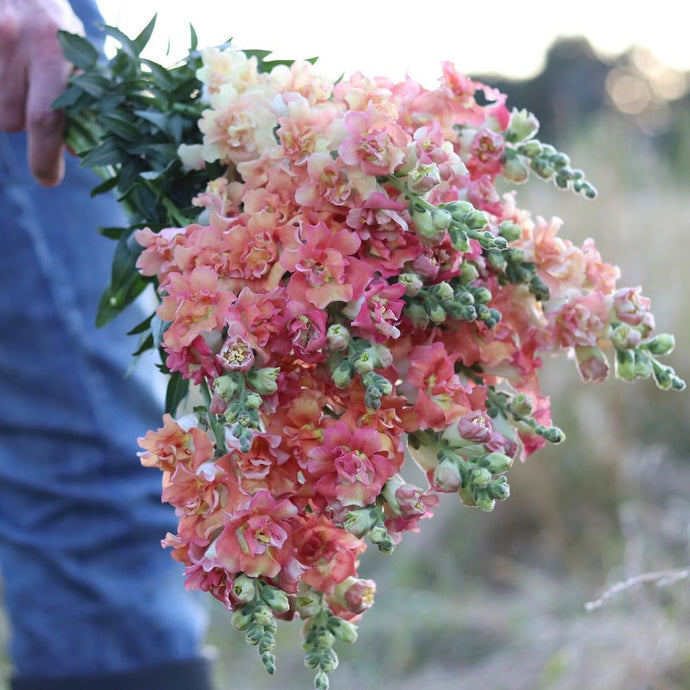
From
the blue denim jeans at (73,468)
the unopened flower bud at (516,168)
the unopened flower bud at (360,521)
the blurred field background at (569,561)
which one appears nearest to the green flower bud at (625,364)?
the unopened flower bud at (516,168)

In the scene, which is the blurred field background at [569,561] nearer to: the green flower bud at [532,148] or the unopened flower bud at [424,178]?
the green flower bud at [532,148]

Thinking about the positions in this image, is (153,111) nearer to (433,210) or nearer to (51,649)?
(433,210)

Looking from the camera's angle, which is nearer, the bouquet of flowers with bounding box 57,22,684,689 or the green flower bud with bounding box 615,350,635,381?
the bouquet of flowers with bounding box 57,22,684,689

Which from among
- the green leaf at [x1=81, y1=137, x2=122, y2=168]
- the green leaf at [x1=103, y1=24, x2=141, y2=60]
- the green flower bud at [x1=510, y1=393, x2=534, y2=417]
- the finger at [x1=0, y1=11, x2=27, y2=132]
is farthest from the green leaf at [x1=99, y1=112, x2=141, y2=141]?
the green flower bud at [x1=510, y1=393, x2=534, y2=417]

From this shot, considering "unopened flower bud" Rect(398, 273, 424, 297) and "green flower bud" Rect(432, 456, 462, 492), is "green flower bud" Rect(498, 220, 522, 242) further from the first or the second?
"green flower bud" Rect(432, 456, 462, 492)

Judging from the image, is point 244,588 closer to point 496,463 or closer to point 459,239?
point 496,463

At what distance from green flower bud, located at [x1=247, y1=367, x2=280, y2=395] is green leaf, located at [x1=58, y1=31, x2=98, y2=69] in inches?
25.9

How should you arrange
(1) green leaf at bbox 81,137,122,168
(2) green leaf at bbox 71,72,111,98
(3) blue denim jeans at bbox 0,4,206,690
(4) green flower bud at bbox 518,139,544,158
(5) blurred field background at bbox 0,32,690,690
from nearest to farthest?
(4) green flower bud at bbox 518,139,544,158, (1) green leaf at bbox 81,137,122,168, (2) green leaf at bbox 71,72,111,98, (3) blue denim jeans at bbox 0,4,206,690, (5) blurred field background at bbox 0,32,690,690

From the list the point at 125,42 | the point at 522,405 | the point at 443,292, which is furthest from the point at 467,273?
the point at 125,42

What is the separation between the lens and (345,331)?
82 cm

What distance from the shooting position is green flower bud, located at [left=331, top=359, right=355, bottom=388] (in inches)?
32.1

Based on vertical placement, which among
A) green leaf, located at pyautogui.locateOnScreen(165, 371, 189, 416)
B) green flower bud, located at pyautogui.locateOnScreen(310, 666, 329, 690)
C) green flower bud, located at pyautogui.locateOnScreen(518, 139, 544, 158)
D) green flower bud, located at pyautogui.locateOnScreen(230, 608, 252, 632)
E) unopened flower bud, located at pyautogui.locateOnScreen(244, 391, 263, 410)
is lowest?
green flower bud, located at pyautogui.locateOnScreen(310, 666, 329, 690)

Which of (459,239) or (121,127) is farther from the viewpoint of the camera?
(121,127)

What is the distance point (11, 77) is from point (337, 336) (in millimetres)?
809
